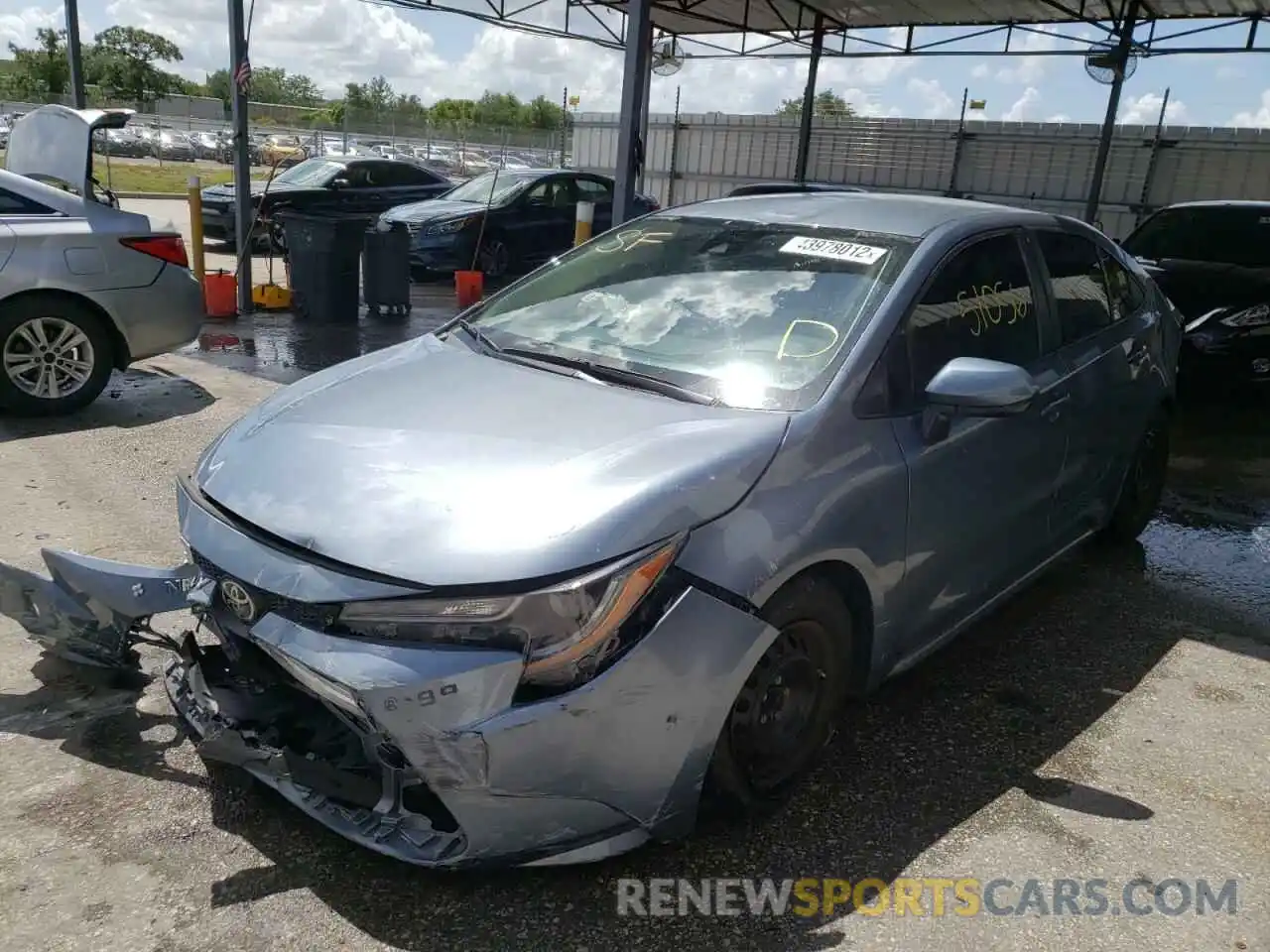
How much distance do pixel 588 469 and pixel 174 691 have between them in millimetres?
1291

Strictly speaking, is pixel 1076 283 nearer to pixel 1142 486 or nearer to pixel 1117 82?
pixel 1142 486

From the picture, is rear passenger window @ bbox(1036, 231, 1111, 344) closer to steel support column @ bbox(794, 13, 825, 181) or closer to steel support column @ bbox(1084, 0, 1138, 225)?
steel support column @ bbox(1084, 0, 1138, 225)

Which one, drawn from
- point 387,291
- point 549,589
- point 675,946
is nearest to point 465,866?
point 675,946

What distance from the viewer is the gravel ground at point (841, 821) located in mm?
2277

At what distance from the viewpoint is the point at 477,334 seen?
3445 mm

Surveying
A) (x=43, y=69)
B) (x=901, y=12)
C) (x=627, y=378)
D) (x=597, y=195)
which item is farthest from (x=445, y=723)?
(x=43, y=69)

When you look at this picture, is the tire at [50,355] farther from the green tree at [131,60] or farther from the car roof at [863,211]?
the green tree at [131,60]

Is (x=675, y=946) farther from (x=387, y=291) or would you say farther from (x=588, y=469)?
(x=387, y=291)

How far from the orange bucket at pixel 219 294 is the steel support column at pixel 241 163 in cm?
25

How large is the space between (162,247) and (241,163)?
3.36 metres

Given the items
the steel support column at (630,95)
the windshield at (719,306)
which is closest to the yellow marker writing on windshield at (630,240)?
the windshield at (719,306)

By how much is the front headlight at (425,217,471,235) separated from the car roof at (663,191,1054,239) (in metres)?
9.01

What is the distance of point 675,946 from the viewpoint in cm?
225

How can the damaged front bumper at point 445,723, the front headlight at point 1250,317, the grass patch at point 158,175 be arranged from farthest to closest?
the grass patch at point 158,175
the front headlight at point 1250,317
the damaged front bumper at point 445,723
